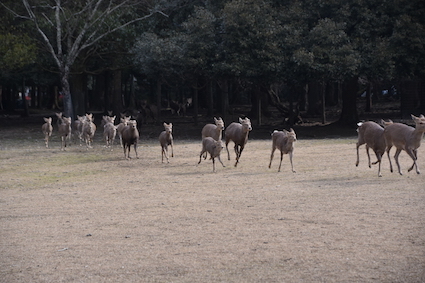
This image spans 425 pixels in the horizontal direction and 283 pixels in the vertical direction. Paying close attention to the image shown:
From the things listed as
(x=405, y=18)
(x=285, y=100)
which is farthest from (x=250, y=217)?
(x=285, y=100)

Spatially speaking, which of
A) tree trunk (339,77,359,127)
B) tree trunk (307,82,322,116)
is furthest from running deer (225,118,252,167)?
tree trunk (307,82,322,116)

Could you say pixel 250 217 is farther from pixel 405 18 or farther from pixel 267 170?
pixel 405 18

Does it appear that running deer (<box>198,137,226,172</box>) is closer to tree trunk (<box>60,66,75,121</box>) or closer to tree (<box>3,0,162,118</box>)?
tree (<box>3,0,162,118</box>)

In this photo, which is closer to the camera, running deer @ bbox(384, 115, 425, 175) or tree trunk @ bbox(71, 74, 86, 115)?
running deer @ bbox(384, 115, 425, 175)

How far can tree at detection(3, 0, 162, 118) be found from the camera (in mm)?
32531

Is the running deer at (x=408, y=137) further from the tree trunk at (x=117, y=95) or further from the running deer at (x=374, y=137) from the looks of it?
the tree trunk at (x=117, y=95)

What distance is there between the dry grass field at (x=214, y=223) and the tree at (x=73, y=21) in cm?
1544

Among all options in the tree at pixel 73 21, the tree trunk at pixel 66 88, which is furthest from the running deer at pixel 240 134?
the tree trunk at pixel 66 88

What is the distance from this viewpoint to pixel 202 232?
9125mm

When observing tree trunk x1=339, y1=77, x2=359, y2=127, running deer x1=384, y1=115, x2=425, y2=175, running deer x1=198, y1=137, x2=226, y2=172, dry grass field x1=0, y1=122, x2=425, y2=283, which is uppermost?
tree trunk x1=339, y1=77, x2=359, y2=127

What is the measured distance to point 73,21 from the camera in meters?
34.1

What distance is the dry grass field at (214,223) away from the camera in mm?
7203

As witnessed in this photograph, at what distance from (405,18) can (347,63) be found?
134 inches

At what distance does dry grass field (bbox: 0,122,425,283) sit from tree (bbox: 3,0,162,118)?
608 inches
